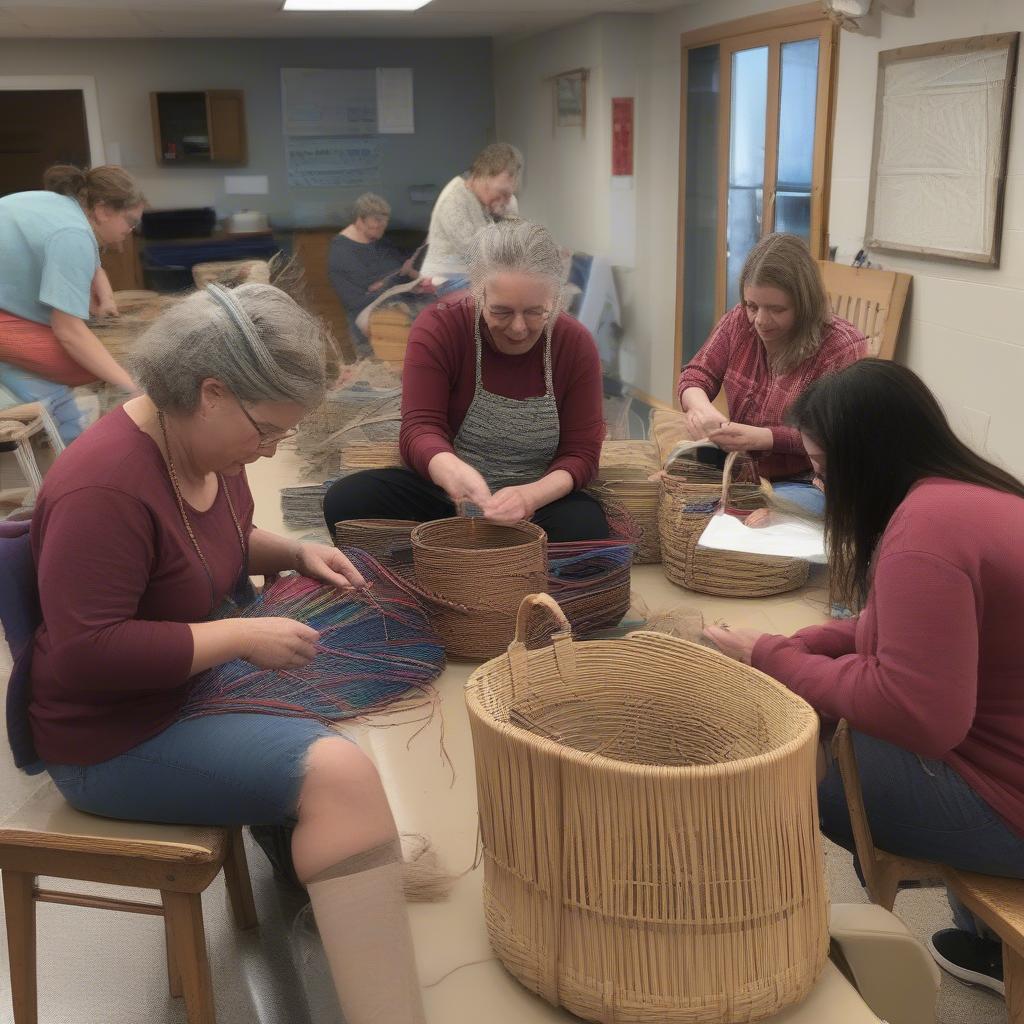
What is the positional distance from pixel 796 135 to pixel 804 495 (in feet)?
9.73

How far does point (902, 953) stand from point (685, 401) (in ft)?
6.43

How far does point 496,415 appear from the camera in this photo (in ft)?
9.04

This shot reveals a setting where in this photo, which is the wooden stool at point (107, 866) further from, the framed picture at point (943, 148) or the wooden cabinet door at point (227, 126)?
the wooden cabinet door at point (227, 126)

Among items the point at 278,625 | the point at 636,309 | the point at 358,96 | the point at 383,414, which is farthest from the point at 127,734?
the point at 358,96

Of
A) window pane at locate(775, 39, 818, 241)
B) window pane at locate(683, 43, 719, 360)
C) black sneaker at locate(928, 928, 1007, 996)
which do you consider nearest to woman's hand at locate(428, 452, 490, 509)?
black sneaker at locate(928, 928, 1007, 996)

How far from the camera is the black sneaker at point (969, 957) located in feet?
6.09

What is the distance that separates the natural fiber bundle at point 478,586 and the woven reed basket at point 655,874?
2.88 feet

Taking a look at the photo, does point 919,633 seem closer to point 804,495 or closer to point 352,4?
point 804,495

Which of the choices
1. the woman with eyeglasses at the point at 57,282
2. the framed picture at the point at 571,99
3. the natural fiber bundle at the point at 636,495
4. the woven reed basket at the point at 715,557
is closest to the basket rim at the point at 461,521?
the natural fiber bundle at the point at 636,495

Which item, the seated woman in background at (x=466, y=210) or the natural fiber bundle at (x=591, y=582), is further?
the seated woman in background at (x=466, y=210)

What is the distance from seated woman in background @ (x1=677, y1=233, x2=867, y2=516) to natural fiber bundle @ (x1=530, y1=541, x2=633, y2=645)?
589 mm

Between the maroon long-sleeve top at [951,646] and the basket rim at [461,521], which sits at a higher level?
the maroon long-sleeve top at [951,646]

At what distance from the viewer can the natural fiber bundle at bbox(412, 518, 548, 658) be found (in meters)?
2.30

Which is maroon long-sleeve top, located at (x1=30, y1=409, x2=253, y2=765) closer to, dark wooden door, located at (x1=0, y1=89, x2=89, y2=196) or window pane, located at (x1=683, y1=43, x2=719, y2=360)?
window pane, located at (x1=683, y1=43, x2=719, y2=360)
